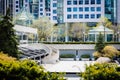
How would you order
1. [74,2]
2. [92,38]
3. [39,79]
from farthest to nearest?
[74,2] → [92,38] → [39,79]

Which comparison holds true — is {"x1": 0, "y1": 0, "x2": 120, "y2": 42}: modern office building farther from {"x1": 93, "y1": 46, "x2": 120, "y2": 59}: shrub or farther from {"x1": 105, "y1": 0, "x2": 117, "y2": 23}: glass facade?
{"x1": 93, "y1": 46, "x2": 120, "y2": 59}: shrub

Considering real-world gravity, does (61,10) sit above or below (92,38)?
above

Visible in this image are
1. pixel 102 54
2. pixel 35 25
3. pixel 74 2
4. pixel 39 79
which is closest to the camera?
pixel 39 79

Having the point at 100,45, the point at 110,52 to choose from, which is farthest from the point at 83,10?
the point at 110,52

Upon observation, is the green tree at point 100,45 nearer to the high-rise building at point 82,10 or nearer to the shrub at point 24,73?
the high-rise building at point 82,10

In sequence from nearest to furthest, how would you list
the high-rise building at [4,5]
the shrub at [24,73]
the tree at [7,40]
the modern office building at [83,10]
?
the shrub at [24,73] → the tree at [7,40] → the modern office building at [83,10] → the high-rise building at [4,5]

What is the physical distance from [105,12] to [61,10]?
1200cm

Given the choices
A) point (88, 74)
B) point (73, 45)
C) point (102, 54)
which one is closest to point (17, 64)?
point (88, 74)

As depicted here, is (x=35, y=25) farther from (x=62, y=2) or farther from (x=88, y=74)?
(x=88, y=74)

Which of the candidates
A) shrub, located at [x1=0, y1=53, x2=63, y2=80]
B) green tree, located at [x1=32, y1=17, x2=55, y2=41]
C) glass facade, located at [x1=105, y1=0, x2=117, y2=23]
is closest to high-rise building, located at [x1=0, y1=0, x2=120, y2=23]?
glass facade, located at [x1=105, y1=0, x2=117, y2=23]

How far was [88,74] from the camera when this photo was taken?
12.5 m

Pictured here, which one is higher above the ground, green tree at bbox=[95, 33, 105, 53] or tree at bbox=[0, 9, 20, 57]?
tree at bbox=[0, 9, 20, 57]

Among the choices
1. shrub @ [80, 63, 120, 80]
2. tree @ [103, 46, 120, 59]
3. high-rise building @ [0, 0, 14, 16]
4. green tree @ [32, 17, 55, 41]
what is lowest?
tree @ [103, 46, 120, 59]

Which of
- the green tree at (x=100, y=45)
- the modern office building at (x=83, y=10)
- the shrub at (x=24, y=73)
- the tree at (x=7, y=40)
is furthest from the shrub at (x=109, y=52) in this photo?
the modern office building at (x=83, y=10)
